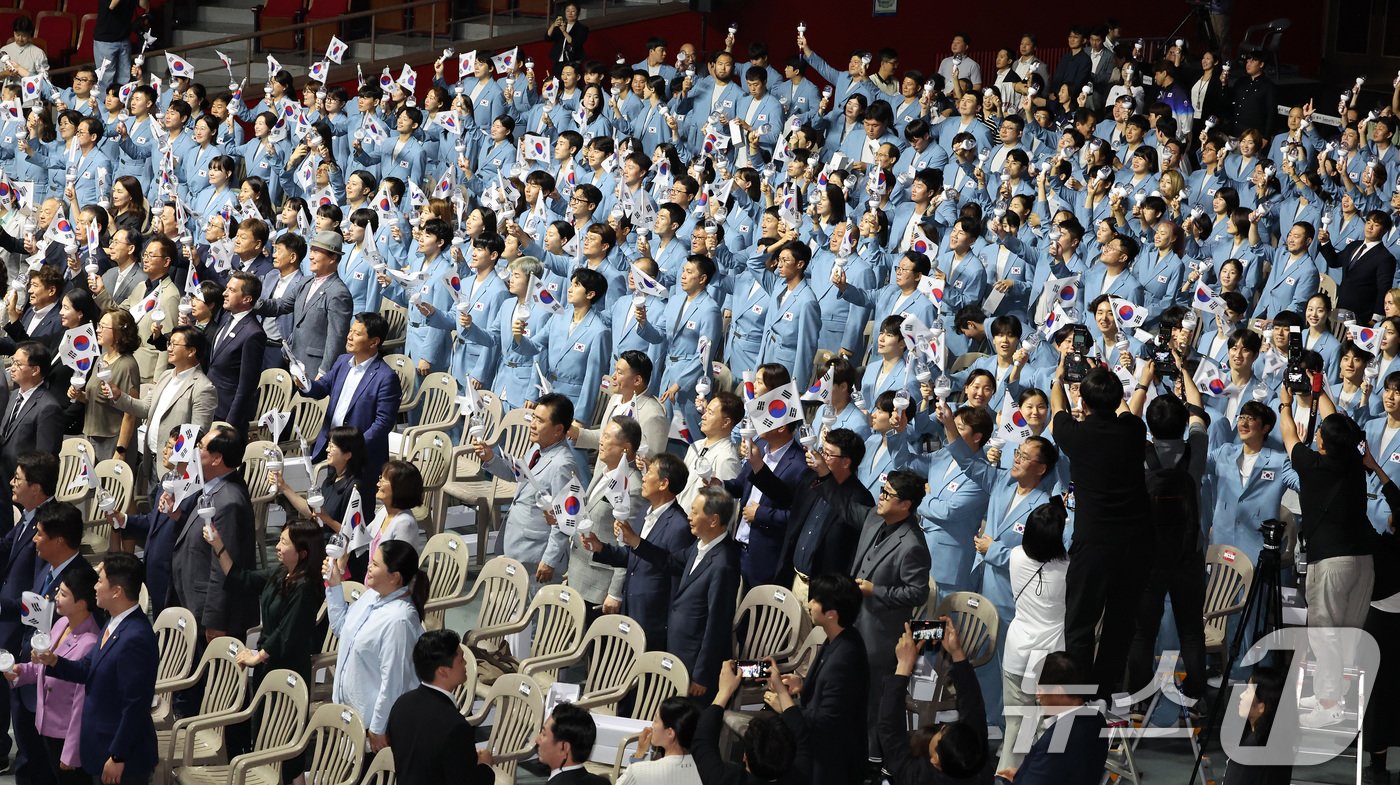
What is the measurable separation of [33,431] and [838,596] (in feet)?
14.3

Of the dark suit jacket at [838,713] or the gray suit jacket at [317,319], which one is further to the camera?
the gray suit jacket at [317,319]

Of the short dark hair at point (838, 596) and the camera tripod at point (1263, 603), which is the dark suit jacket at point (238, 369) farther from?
the camera tripod at point (1263, 603)

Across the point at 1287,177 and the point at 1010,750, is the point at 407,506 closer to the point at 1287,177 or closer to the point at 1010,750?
the point at 1010,750

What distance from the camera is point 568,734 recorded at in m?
5.50

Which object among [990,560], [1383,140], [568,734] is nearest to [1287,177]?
[1383,140]

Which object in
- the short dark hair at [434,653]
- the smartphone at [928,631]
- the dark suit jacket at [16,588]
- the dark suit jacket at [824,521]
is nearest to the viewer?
the short dark hair at [434,653]

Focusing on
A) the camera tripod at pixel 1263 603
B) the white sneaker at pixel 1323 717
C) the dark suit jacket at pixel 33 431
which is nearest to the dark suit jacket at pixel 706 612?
the camera tripod at pixel 1263 603

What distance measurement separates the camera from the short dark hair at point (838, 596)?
6289mm

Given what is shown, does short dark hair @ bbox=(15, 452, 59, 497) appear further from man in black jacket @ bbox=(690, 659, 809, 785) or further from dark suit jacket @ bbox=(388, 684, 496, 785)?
man in black jacket @ bbox=(690, 659, 809, 785)

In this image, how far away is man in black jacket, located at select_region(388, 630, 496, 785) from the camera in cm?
562

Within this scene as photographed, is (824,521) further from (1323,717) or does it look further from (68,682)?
(68,682)

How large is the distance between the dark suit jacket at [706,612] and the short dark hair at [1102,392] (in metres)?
1.65

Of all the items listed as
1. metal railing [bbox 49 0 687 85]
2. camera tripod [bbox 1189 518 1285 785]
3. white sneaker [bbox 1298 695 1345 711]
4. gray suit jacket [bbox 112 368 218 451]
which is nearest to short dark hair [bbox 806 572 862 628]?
camera tripod [bbox 1189 518 1285 785]

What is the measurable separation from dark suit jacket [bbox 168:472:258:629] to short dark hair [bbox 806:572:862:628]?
2394 mm
